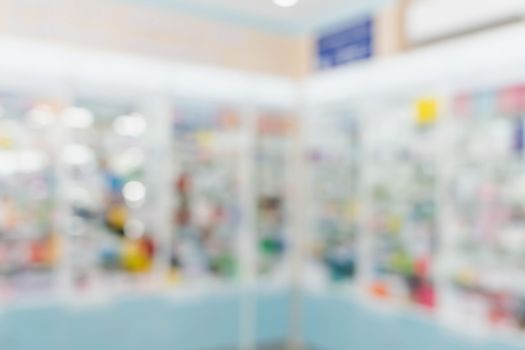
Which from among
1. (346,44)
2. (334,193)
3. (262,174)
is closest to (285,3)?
(346,44)

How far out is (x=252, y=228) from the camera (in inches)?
172

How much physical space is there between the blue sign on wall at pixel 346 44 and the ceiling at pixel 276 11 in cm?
8

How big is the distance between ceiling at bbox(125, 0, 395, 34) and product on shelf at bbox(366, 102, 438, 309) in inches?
30.3

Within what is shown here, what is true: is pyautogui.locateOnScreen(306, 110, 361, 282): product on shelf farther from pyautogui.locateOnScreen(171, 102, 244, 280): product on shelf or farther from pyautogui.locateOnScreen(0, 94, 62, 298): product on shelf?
pyautogui.locateOnScreen(0, 94, 62, 298): product on shelf

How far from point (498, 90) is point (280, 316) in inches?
88.9

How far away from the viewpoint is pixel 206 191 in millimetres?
4223

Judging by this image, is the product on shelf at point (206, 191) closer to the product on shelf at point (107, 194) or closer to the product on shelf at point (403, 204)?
the product on shelf at point (107, 194)

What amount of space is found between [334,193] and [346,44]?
1039mm

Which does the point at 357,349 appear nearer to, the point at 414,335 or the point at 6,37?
the point at 414,335

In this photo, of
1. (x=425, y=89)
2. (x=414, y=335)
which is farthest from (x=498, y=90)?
(x=414, y=335)

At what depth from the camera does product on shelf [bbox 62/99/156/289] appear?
3.76 m

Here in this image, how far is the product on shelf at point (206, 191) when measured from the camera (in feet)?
13.5

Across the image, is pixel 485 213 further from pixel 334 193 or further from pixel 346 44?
pixel 346 44

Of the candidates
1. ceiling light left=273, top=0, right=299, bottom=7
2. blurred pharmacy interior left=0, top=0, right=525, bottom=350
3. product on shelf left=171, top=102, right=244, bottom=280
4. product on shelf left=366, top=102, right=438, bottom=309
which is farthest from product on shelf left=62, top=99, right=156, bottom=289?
product on shelf left=366, top=102, right=438, bottom=309
